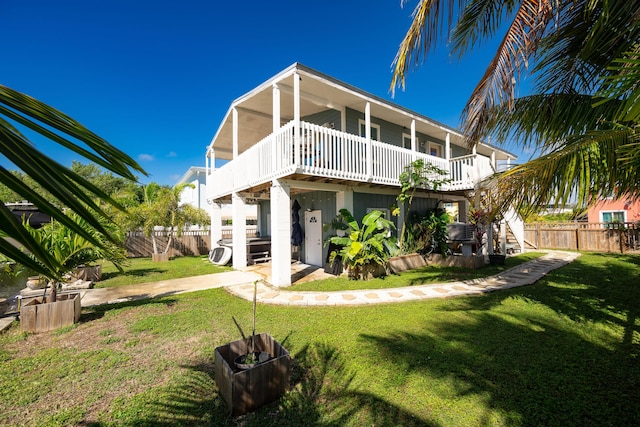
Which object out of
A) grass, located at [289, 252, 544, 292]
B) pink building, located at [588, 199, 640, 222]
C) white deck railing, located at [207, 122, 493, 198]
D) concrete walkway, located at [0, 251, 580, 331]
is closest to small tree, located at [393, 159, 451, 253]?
white deck railing, located at [207, 122, 493, 198]

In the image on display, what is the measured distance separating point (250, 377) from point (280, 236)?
5189 mm

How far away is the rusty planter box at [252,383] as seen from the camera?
297 cm

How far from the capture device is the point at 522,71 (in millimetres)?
4598

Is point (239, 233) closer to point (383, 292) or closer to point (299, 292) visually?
point (299, 292)

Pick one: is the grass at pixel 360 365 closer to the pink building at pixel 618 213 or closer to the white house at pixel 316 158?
the white house at pixel 316 158

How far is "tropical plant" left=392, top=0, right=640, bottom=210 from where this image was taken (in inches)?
132

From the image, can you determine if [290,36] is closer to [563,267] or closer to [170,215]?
[170,215]

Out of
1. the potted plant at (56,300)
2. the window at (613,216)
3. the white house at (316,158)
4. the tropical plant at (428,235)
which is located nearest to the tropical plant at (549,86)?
the white house at (316,158)

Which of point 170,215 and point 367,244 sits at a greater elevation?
point 170,215

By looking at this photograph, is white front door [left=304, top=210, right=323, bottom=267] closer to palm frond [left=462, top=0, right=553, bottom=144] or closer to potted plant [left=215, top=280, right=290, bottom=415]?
palm frond [left=462, top=0, right=553, bottom=144]

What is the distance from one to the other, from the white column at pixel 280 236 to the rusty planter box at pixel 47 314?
4.40 m

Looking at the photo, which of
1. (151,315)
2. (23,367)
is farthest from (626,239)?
(23,367)

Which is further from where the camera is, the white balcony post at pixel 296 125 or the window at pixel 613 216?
the window at pixel 613 216

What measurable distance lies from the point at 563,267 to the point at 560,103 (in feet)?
28.1
